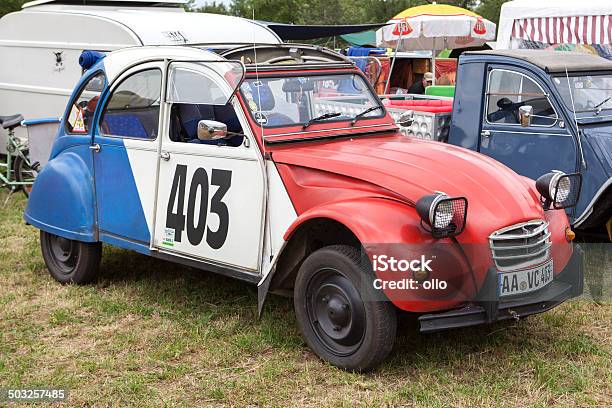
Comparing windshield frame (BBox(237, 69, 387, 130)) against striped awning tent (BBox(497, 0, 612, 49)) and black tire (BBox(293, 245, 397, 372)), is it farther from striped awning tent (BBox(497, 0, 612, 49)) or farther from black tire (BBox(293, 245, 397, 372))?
striped awning tent (BBox(497, 0, 612, 49))

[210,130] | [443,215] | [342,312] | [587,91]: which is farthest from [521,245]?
[587,91]

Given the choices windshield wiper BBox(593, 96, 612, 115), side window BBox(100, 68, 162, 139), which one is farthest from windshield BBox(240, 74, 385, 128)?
windshield wiper BBox(593, 96, 612, 115)

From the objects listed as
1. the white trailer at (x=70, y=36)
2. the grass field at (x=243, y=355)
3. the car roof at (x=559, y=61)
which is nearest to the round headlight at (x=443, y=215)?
the grass field at (x=243, y=355)

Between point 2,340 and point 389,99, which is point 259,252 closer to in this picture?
point 2,340

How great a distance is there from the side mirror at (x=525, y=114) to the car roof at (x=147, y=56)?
2945mm

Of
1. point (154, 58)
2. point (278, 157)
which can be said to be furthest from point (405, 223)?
point (154, 58)

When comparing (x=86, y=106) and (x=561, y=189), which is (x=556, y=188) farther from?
(x=86, y=106)

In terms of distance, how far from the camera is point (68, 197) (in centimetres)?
592

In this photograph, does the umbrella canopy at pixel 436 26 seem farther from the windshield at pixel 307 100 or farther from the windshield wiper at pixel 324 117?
the windshield wiper at pixel 324 117

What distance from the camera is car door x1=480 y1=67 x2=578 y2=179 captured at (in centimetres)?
669

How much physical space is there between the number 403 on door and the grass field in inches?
24.2

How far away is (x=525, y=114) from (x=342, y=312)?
3275mm

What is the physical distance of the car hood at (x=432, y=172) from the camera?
4.27 metres

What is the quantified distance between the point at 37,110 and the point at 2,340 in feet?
20.0
